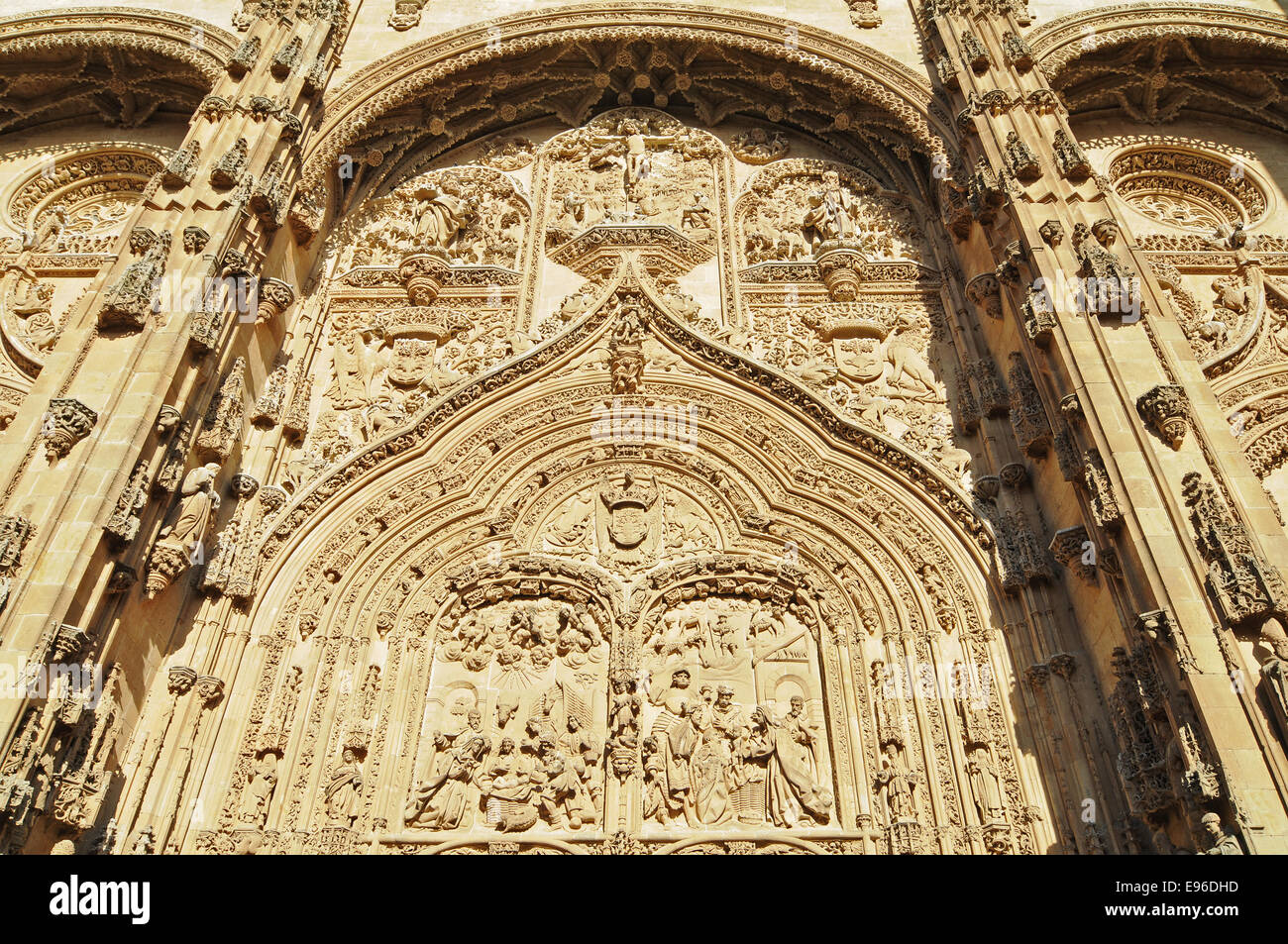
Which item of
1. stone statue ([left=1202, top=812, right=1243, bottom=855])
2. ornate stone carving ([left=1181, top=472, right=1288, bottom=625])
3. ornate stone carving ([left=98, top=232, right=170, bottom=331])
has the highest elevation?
ornate stone carving ([left=98, top=232, right=170, bottom=331])

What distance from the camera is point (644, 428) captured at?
38.0 ft

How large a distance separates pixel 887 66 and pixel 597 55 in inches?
156

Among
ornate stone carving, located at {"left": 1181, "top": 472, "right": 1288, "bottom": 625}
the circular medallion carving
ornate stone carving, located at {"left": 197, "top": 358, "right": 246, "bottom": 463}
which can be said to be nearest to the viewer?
ornate stone carving, located at {"left": 1181, "top": 472, "right": 1288, "bottom": 625}

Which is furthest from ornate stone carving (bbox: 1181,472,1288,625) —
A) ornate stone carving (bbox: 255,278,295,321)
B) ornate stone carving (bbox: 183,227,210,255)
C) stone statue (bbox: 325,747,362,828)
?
ornate stone carving (bbox: 183,227,210,255)

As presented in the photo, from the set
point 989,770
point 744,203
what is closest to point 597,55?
point 744,203

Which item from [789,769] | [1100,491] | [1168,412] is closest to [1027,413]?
[1168,412]

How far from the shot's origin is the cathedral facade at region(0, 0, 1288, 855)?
8.19 meters

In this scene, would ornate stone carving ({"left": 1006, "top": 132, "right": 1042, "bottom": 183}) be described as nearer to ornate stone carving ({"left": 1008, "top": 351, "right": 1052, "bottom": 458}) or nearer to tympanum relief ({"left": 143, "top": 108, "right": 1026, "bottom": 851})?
tympanum relief ({"left": 143, "top": 108, "right": 1026, "bottom": 851})

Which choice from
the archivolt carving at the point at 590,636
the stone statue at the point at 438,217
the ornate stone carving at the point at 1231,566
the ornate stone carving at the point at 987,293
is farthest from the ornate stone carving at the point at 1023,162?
the stone statue at the point at 438,217

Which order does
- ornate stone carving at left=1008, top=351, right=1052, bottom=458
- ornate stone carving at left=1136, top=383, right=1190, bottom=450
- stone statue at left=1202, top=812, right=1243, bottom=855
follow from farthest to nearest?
ornate stone carving at left=1008, top=351, right=1052, bottom=458
ornate stone carving at left=1136, top=383, right=1190, bottom=450
stone statue at left=1202, top=812, right=1243, bottom=855

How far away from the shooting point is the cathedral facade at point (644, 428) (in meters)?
8.19

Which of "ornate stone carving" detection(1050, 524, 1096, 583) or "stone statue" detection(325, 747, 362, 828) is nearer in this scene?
"ornate stone carving" detection(1050, 524, 1096, 583)

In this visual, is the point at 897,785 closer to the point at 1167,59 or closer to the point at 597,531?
the point at 597,531

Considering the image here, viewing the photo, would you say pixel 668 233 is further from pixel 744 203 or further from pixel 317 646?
pixel 317 646
